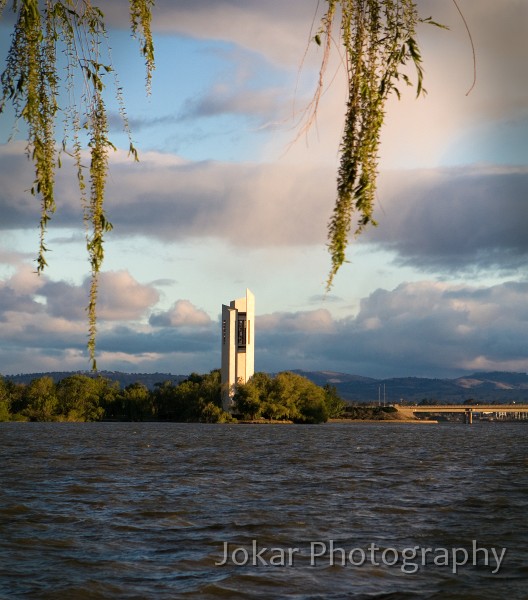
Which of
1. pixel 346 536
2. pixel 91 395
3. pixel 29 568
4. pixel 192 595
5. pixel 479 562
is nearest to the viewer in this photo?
pixel 192 595

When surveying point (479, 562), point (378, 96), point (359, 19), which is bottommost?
point (479, 562)

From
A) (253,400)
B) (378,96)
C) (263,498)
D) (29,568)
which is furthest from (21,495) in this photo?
(253,400)

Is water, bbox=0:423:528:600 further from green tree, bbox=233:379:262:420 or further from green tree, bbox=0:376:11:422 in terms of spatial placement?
green tree, bbox=0:376:11:422

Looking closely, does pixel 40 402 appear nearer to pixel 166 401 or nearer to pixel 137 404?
pixel 137 404

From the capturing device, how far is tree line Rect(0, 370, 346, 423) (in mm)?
153125

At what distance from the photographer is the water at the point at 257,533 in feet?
49.7

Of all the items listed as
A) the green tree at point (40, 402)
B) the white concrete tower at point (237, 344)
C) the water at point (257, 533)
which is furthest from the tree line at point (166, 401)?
the water at point (257, 533)

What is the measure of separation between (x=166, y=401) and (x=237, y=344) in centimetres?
1809

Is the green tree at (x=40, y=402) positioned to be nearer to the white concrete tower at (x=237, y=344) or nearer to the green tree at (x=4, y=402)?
the green tree at (x=4, y=402)

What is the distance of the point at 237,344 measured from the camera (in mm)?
167250

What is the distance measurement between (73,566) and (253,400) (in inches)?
5283

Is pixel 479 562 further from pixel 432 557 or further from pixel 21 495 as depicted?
pixel 21 495

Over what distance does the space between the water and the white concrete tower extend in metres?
122

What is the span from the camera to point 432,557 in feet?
59.8
